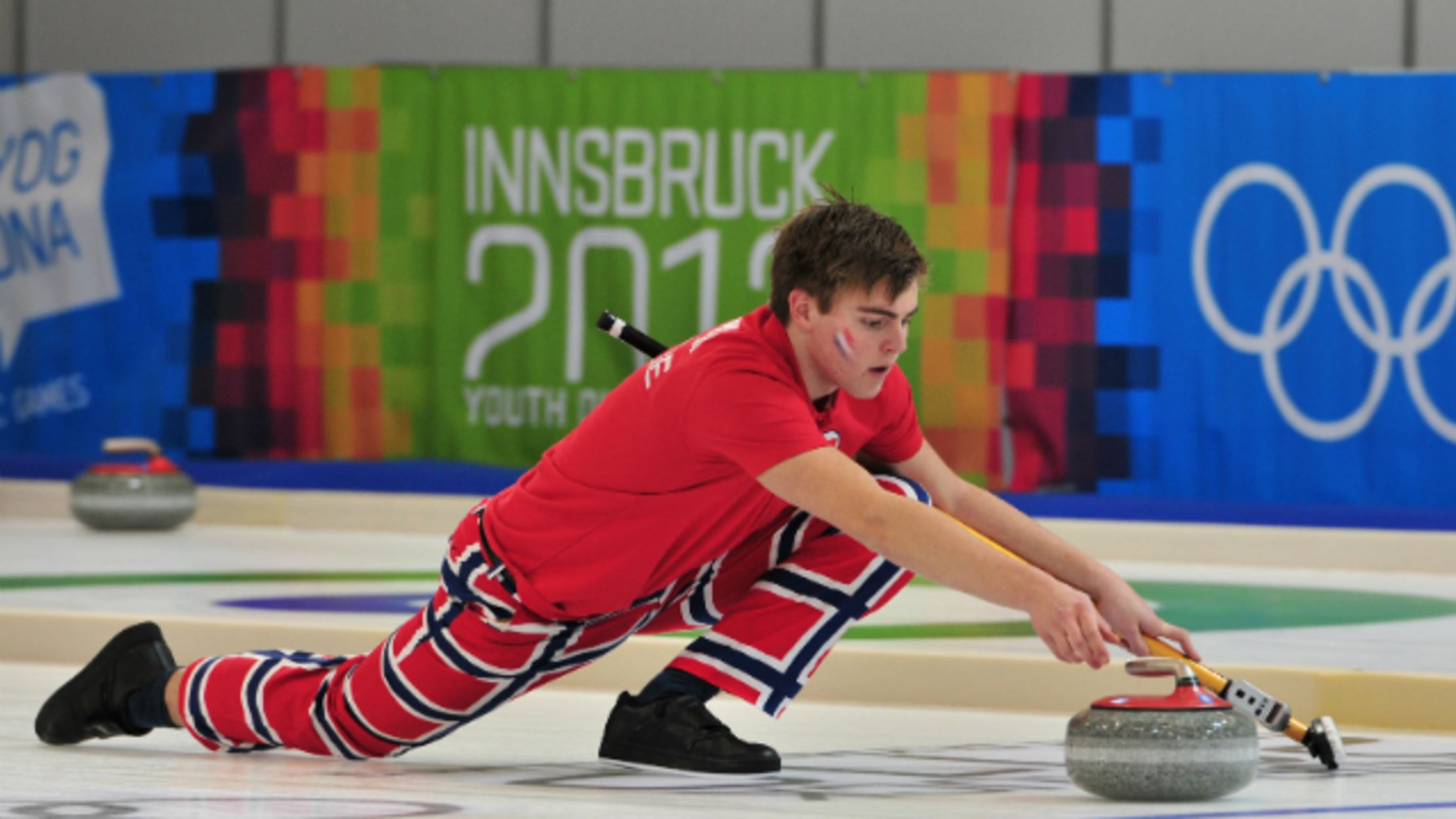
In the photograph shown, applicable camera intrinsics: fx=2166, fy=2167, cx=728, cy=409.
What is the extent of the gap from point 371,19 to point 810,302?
6583 millimetres

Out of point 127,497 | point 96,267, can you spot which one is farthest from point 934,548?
point 96,267

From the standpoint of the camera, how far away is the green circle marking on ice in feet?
14.8

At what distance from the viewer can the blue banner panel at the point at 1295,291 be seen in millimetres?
7477

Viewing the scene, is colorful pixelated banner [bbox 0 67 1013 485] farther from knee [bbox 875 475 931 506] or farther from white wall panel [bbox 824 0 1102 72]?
knee [bbox 875 475 931 506]

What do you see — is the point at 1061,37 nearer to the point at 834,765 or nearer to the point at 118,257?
the point at 118,257

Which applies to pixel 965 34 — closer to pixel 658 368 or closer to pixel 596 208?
pixel 596 208

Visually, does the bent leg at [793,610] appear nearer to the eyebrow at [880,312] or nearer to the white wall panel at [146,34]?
the eyebrow at [880,312]

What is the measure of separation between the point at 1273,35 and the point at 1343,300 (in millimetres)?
1105

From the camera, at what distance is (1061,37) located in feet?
27.0

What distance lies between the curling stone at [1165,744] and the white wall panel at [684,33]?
6.18 meters

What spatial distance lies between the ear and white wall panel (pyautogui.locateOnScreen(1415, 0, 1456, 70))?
5.94 metres

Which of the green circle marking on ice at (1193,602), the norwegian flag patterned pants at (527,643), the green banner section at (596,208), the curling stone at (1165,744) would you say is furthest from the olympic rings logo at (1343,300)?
the curling stone at (1165,744)

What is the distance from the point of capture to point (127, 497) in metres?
7.20

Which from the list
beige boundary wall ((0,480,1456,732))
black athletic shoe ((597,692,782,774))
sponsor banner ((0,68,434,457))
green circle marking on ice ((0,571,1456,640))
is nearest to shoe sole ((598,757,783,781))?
black athletic shoe ((597,692,782,774))
